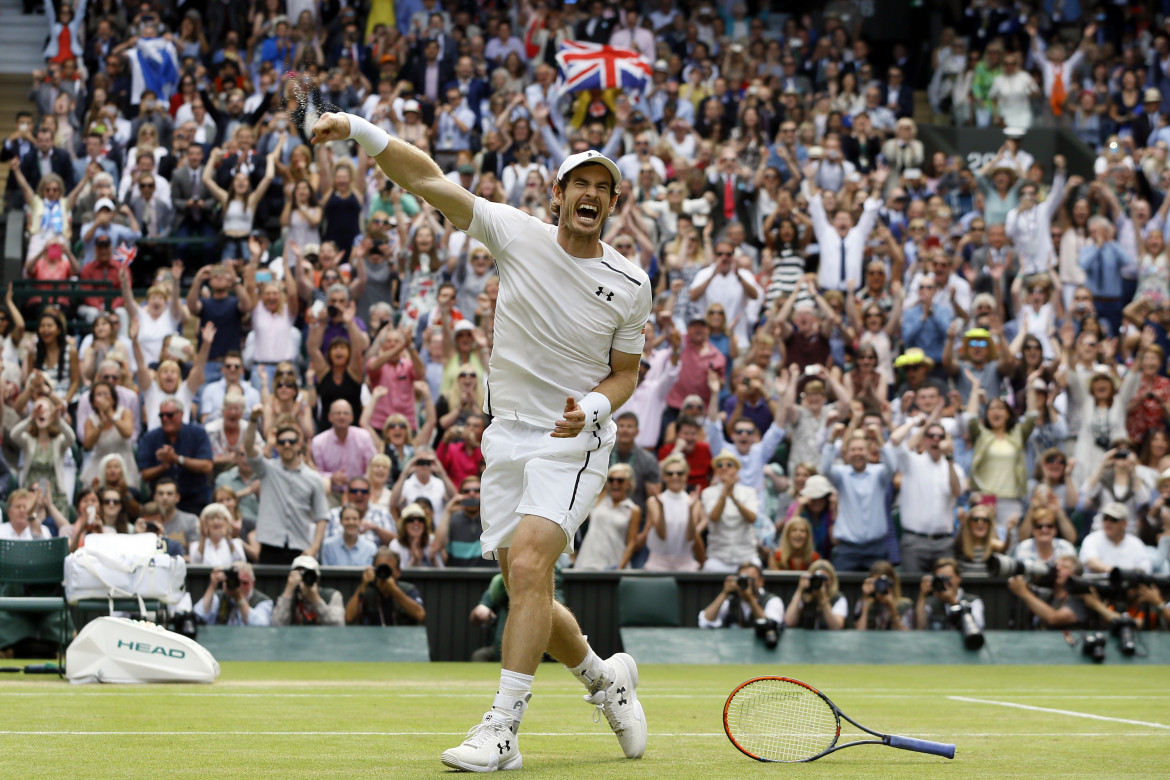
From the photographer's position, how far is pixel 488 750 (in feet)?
18.4

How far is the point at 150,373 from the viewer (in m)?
15.5

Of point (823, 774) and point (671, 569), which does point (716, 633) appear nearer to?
point (671, 569)

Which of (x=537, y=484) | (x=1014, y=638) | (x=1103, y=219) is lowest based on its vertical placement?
(x=1014, y=638)

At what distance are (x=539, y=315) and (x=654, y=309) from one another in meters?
10.7

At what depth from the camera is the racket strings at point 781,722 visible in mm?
6238

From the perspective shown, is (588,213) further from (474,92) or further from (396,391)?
(474,92)

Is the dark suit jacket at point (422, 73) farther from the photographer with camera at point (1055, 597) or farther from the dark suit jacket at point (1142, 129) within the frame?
the photographer with camera at point (1055, 597)

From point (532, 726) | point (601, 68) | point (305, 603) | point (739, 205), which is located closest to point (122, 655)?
point (305, 603)

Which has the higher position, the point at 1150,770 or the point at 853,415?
the point at 853,415

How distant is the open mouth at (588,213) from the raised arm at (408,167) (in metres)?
0.42

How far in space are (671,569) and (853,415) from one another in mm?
2486

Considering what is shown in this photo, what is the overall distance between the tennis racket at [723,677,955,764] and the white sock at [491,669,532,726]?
2.85 feet

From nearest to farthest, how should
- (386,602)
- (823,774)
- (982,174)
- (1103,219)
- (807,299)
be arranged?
(823,774) < (386,602) < (807,299) < (1103,219) < (982,174)

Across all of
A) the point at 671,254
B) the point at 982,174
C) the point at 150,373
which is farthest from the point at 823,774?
the point at 982,174
